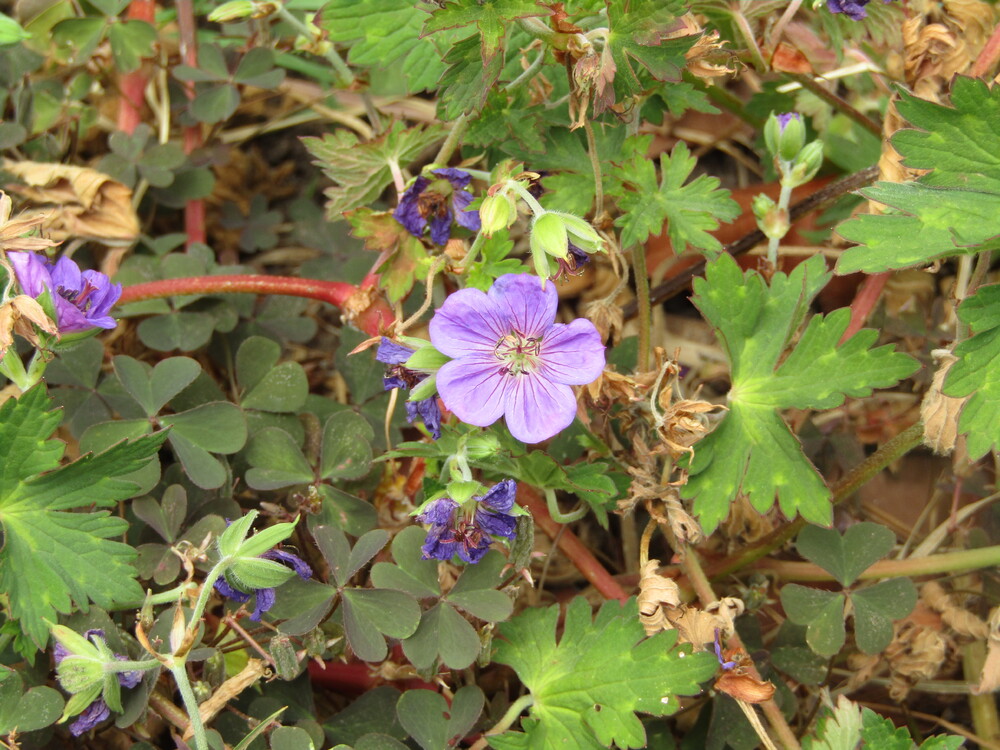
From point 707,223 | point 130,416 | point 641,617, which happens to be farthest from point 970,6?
point 130,416

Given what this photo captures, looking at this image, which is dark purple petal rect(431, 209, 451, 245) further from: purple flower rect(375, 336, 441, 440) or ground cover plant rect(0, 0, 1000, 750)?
purple flower rect(375, 336, 441, 440)

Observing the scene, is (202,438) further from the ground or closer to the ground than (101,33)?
closer to the ground

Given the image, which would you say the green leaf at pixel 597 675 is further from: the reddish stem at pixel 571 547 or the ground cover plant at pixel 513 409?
the reddish stem at pixel 571 547

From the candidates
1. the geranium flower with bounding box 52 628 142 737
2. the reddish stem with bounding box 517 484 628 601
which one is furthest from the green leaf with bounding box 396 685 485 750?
the geranium flower with bounding box 52 628 142 737

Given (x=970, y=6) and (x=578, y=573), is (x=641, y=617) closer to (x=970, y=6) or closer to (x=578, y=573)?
(x=578, y=573)

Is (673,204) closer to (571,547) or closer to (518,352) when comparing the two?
(518,352)

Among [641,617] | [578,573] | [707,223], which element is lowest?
[578,573]
